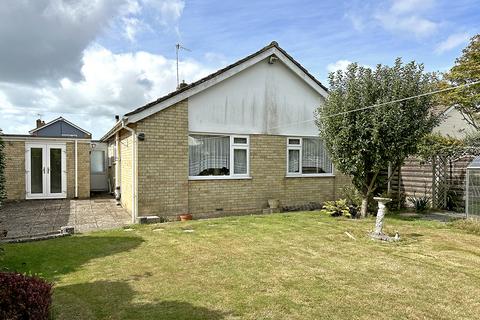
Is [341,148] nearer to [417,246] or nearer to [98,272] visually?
[417,246]

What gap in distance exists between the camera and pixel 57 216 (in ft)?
41.4

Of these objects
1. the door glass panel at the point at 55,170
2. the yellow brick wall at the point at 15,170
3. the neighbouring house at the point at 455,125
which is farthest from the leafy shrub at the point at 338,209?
the neighbouring house at the point at 455,125

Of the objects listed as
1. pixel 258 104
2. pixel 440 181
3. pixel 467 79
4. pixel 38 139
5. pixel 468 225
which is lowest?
pixel 468 225

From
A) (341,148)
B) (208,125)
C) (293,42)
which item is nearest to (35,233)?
(208,125)

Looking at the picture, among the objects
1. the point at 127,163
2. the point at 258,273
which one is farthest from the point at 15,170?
the point at 258,273

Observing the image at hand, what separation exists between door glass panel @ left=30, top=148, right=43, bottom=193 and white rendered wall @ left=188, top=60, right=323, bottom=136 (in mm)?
9616

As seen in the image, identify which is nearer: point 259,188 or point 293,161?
point 259,188

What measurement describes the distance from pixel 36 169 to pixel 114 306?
15012 mm

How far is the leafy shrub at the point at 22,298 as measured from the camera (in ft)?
11.0

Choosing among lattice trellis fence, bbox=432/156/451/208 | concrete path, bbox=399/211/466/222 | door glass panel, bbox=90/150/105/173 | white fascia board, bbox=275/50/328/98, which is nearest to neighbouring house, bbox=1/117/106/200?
door glass panel, bbox=90/150/105/173

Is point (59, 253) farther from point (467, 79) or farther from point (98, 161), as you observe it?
point (467, 79)

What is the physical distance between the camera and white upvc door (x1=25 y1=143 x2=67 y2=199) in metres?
16.9

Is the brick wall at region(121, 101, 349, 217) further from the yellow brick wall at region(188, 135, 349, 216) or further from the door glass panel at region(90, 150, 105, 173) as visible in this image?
the door glass panel at region(90, 150, 105, 173)

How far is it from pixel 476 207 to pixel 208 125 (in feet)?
29.7
